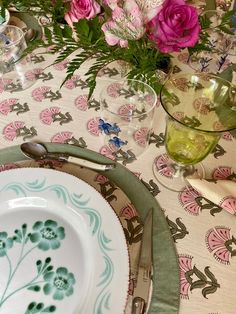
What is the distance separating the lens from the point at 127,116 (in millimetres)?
629

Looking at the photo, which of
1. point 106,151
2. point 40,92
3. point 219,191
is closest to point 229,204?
point 219,191

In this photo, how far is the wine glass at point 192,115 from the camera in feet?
1.74

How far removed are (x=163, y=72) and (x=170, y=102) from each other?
0.66 ft

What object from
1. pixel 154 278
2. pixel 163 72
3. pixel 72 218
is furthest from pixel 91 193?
pixel 163 72

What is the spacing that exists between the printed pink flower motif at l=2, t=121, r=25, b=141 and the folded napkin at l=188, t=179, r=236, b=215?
34cm

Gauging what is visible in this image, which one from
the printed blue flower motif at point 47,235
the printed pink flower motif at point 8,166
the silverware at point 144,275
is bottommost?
the printed blue flower motif at point 47,235

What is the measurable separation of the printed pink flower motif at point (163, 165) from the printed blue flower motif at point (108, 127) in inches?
3.7

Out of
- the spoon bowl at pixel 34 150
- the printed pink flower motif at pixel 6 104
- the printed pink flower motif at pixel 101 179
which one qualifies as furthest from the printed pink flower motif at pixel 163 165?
the printed pink flower motif at pixel 6 104

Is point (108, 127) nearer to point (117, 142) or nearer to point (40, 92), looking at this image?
point (117, 142)

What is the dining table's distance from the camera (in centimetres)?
47

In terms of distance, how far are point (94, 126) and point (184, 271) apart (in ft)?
1.06

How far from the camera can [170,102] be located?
21.1 inches

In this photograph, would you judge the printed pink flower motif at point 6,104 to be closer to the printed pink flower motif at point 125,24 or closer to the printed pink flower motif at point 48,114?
the printed pink flower motif at point 48,114

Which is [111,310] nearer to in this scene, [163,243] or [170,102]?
[163,243]
